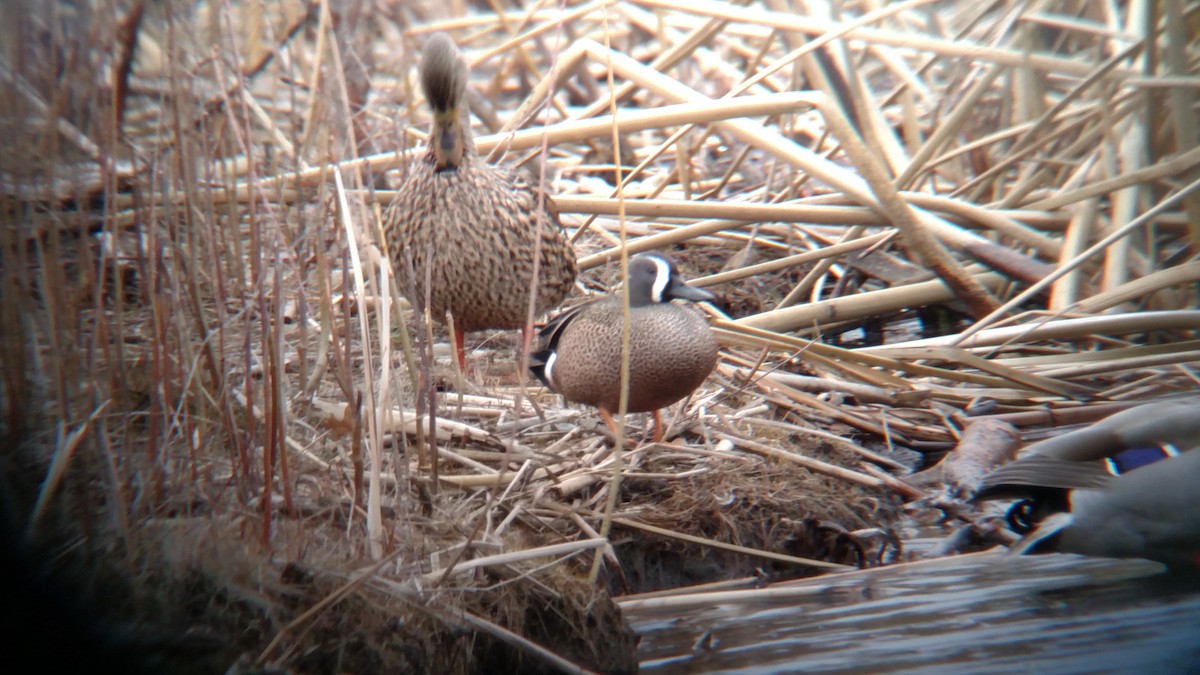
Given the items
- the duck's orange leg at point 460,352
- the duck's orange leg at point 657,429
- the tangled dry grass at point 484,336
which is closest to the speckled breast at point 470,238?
the duck's orange leg at point 460,352

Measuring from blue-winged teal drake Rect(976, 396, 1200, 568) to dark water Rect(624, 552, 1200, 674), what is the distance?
0.10 m

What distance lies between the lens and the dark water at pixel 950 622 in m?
2.35

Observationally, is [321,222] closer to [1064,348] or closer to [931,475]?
[931,475]

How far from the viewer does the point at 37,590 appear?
1.89 m

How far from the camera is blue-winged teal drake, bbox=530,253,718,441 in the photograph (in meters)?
3.30

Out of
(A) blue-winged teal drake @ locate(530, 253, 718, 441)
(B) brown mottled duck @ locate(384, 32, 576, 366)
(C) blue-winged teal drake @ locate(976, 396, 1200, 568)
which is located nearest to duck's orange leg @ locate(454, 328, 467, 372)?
(B) brown mottled duck @ locate(384, 32, 576, 366)

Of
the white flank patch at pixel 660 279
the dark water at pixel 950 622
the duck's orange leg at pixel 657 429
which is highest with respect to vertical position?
the white flank patch at pixel 660 279

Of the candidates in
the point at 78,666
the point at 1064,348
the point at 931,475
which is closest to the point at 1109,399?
the point at 1064,348

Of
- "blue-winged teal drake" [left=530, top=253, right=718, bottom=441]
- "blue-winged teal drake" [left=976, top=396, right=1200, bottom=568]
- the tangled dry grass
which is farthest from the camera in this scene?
"blue-winged teal drake" [left=530, top=253, right=718, bottom=441]

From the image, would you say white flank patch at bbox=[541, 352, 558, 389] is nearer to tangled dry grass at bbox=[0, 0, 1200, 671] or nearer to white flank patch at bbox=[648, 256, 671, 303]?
tangled dry grass at bbox=[0, 0, 1200, 671]

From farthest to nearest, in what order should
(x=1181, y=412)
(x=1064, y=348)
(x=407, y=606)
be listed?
(x=1064, y=348) → (x=1181, y=412) → (x=407, y=606)

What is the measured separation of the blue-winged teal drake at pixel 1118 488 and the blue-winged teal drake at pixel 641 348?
3.01ft

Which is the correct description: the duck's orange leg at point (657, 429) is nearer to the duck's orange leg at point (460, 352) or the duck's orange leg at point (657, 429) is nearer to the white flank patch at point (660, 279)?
the white flank patch at point (660, 279)

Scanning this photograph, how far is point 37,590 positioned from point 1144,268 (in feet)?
13.9
